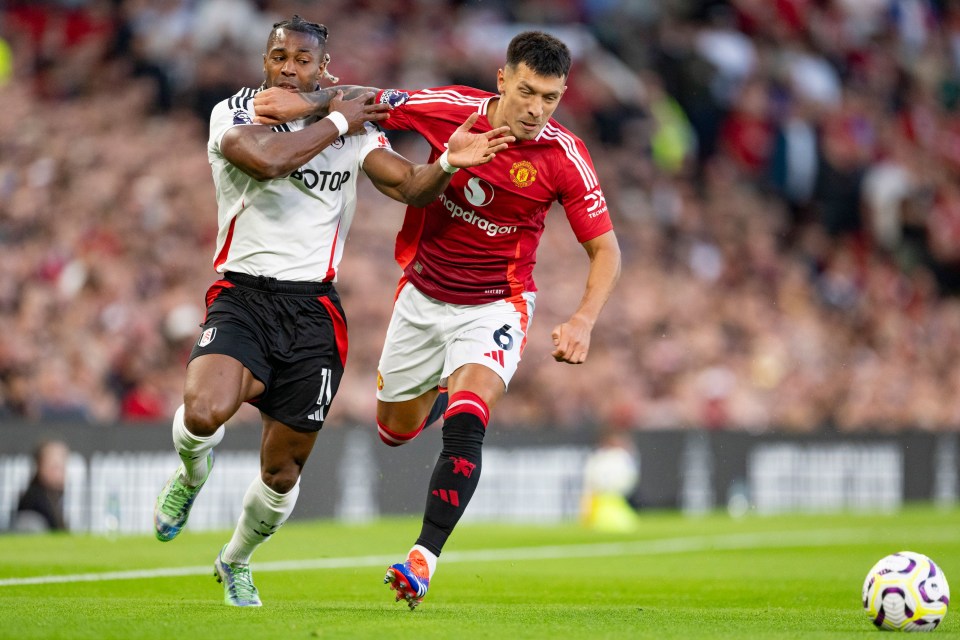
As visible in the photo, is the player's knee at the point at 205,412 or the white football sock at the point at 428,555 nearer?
the white football sock at the point at 428,555

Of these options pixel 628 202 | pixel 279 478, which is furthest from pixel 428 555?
pixel 628 202

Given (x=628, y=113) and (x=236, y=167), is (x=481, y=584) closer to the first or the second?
(x=236, y=167)

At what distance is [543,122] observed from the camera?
24.0ft

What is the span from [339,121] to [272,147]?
16.7 inches

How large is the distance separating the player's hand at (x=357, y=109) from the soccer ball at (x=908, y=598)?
3228 mm

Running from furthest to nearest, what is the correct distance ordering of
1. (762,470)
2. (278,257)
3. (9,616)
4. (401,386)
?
(762,470) → (401,386) → (278,257) → (9,616)

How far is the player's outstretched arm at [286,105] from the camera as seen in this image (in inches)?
277

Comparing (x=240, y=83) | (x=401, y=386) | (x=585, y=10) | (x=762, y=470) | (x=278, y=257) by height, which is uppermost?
(x=585, y=10)

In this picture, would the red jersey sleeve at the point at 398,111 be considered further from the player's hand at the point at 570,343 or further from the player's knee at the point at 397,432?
the player's knee at the point at 397,432

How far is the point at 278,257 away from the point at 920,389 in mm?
17902

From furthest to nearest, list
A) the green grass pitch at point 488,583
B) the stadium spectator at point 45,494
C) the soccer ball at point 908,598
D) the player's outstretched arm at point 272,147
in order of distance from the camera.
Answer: the stadium spectator at point 45,494
the player's outstretched arm at point 272,147
the soccer ball at point 908,598
the green grass pitch at point 488,583

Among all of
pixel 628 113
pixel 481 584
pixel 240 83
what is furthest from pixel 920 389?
pixel 481 584

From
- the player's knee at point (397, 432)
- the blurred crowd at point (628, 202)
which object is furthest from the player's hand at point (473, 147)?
the blurred crowd at point (628, 202)

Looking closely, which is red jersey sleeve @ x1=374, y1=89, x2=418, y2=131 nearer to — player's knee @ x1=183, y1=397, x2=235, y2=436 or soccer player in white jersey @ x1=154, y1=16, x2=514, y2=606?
soccer player in white jersey @ x1=154, y1=16, x2=514, y2=606
